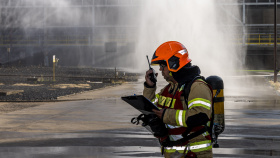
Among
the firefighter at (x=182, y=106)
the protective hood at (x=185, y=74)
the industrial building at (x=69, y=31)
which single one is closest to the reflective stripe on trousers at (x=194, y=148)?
the firefighter at (x=182, y=106)

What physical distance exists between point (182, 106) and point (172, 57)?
0.43 m

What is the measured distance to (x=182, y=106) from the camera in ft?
15.1

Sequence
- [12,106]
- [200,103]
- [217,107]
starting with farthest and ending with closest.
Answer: [12,106]
[217,107]
[200,103]

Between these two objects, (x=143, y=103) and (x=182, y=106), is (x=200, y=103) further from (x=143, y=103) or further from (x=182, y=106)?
(x=143, y=103)

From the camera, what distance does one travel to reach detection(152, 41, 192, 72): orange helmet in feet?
14.8

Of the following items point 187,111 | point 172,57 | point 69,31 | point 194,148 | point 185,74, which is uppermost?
point 69,31

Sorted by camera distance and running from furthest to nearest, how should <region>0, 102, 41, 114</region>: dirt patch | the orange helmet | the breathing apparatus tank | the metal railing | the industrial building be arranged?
the industrial building
the metal railing
<region>0, 102, 41, 114</region>: dirt patch
the breathing apparatus tank
the orange helmet

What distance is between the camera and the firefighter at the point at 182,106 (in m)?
4.39

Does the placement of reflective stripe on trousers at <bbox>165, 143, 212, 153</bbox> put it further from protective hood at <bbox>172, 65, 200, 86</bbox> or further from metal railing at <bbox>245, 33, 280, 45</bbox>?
metal railing at <bbox>245, 33, 280, 45</bbox>

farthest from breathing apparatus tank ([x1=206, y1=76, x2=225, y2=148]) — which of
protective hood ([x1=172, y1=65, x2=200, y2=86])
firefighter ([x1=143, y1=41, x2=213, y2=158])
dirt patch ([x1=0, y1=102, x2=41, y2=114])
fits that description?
dirt patch ([x1=0, y1=102, x2=41, y2=114])

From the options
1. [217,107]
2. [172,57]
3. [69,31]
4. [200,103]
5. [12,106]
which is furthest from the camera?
[69,31]

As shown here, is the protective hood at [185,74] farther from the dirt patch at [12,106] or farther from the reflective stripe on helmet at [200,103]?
the dirt patch at [12,106]

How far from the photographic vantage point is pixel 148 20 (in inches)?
2608

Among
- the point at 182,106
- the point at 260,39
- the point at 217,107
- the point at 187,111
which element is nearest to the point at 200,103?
the point at 187,111
